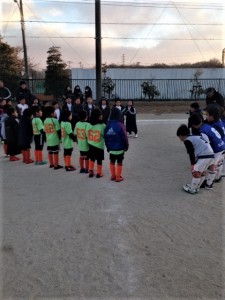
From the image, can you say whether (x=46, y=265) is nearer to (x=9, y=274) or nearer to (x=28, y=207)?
(x=9, y=274)

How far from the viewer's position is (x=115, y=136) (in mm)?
6926

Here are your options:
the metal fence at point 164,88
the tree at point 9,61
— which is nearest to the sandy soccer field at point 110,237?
the metal fence at point 164,88

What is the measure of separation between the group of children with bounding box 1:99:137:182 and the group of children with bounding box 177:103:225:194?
1329 millimetres

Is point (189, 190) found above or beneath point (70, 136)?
beneath

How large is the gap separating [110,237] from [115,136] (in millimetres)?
2751

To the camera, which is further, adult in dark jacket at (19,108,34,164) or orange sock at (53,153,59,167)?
adult in dark jacket at (19,108,34,164)

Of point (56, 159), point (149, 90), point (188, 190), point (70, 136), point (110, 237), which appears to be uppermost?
point (149, 90)

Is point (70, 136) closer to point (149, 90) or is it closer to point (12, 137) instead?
point (12, 137)

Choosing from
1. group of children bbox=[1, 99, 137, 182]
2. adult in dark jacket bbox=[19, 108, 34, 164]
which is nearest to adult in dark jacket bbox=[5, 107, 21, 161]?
group of children bbox=[1, 99, 137, 182]

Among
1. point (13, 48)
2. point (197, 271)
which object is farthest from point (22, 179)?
point (13, 48)

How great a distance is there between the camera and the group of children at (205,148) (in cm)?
615

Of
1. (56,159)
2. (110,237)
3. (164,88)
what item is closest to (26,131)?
(56,159)

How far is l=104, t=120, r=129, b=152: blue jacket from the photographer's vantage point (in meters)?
6.93

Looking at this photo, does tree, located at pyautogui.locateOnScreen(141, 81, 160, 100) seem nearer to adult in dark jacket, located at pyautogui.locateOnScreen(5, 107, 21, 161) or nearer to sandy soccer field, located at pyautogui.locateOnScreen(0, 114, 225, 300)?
adult in dark jacket, located at pyautogui.locateOnScreen(5, 107, 21, 161)
